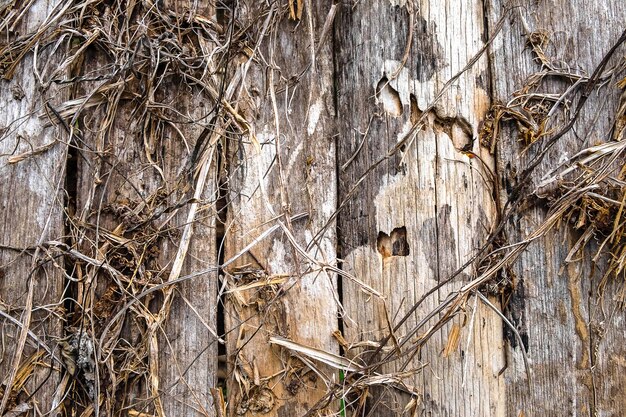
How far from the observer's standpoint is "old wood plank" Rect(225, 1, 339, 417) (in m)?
1.72

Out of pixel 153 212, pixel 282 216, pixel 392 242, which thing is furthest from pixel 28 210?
pixel 392 242

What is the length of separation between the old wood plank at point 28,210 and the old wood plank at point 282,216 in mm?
464

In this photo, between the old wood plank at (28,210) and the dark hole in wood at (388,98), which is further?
the dark hole in wood at (388,98)

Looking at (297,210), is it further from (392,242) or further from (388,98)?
(388,98)

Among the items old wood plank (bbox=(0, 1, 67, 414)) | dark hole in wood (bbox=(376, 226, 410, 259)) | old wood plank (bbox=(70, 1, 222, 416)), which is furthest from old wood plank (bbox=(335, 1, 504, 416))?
old wood plank (bbox=(0, 1, 67, 414))

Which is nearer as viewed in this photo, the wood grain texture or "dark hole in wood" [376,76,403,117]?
the wood grain texture

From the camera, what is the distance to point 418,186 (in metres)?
1.78

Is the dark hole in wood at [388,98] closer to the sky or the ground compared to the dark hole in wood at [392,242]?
closer to the sky

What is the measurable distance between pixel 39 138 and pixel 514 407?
1437 millimetres

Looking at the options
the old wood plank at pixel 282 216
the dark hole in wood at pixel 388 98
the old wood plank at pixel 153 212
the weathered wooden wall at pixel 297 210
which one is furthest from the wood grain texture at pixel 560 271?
the old wood plank at pixel 153 212

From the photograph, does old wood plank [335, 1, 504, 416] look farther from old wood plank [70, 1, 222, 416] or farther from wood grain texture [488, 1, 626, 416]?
old wood plank [70, 1, 222, 416]

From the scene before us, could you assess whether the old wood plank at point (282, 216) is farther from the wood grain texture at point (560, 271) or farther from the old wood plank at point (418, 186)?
the wood grain texture at point (560, 271)

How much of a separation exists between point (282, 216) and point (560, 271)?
2.43ft

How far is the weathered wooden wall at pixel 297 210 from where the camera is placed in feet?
Result: 5.61
